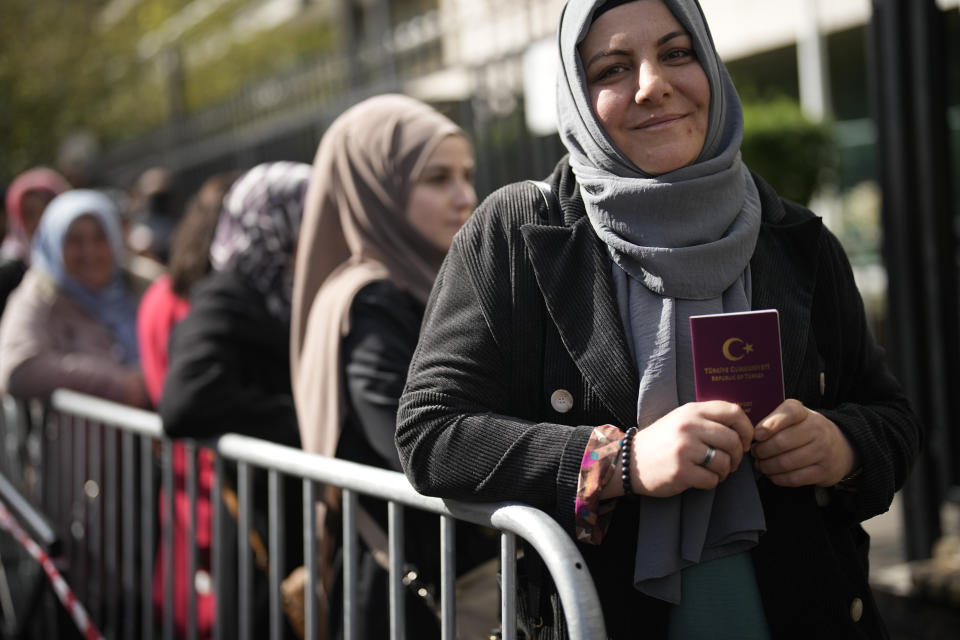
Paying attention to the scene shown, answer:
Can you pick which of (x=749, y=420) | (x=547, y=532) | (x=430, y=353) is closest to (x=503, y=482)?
(x=547, y=532)

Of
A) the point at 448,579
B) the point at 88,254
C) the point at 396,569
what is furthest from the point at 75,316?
the point at 448,579

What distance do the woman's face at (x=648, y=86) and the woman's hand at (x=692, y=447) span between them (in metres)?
0.46

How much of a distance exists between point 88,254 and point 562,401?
376 cm

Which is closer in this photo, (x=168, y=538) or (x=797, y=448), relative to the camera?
(x=797, y=448)

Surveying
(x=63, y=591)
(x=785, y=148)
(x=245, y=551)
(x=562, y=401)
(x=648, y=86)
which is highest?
(x=785, y=148)

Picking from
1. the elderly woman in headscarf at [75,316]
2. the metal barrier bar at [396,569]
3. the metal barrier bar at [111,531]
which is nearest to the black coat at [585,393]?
the metal barrier bar at [396,569]

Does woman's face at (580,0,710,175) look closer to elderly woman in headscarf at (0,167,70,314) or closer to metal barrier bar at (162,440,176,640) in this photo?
metal barrier bar at (162,440,176,640)

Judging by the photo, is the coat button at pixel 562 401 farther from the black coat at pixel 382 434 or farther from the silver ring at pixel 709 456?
the black coat at pixel 382 434

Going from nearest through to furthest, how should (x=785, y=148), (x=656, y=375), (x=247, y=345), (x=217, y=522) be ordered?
1. (x=656, y=375)
2. (x=217, y=522)
3. (x=247, y=345)
4. (x=785, y=148)

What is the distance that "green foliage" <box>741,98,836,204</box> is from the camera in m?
11.0

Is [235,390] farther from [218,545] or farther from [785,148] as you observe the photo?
[785,148]

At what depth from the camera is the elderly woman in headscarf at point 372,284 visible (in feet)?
8.61

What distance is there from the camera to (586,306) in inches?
74.9

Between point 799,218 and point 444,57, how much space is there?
5328mm
